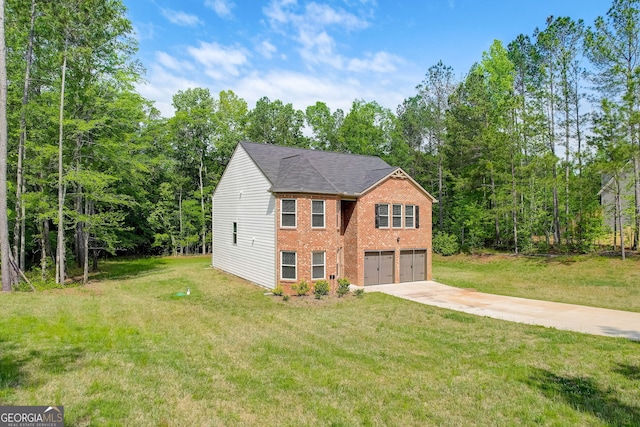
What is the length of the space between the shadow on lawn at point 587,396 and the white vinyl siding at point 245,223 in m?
12.8

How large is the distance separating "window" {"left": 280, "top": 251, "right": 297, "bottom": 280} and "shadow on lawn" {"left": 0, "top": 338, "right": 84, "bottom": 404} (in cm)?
1038

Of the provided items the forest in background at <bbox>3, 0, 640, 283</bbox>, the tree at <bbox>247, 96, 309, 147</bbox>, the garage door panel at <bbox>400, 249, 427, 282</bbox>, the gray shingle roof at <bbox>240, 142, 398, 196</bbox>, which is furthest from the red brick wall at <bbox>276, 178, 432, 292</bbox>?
the tree at <bbox>247, 96, 309, 147</bbox>

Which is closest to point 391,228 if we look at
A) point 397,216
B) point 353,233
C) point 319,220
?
point 397,216

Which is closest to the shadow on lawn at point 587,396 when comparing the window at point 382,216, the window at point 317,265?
the window at point 317,265

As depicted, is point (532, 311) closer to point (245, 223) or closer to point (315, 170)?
→ point (315, 170)

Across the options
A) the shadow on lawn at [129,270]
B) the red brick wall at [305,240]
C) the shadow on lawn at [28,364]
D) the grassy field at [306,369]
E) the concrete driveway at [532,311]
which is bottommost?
the shadow on lawn at [129,270]

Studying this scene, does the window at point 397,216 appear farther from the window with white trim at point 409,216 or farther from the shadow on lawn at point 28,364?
the shadow on lawn at point 28,364

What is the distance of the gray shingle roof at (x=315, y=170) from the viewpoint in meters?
18.3

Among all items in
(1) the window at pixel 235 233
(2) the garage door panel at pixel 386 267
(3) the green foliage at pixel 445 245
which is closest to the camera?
(2) the garage door panel at pixel 386 267

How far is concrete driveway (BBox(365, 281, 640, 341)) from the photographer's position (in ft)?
36.4

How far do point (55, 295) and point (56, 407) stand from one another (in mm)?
12676

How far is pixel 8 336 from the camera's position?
8.66 metres

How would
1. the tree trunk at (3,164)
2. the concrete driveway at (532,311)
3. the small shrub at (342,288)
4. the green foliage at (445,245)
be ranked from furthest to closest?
the green foliage at (445,245)
the small shrub at (342,288)
the tree trunk at (3,164)
the concrete driveway at (532,311)

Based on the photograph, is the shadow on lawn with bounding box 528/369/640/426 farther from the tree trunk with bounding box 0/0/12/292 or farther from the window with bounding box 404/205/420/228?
the tree trunk with bounding box 0/0/12/292
